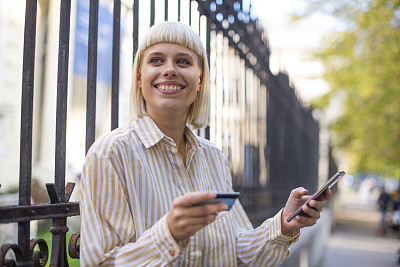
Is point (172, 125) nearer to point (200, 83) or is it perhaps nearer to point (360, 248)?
point (200, 83)

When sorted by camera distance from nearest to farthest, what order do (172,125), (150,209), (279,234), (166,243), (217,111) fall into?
(166,243) < (150,209) < (172,125) < (279,234) < (217,111)

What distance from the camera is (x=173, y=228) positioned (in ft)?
4.82

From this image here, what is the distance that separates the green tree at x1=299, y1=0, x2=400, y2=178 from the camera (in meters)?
8.19

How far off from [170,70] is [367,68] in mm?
10633

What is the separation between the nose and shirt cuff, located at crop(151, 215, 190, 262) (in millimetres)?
624

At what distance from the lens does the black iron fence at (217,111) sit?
188 centimetres

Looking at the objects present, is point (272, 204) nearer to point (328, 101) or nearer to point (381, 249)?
point (381, 249)

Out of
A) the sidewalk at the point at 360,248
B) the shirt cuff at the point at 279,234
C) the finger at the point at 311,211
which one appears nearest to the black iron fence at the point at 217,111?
the shirt cuff at the point at 279,234

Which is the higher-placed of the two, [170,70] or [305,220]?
[170,70]

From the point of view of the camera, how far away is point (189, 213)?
1.42 m

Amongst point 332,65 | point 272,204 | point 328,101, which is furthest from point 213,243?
point 328,101

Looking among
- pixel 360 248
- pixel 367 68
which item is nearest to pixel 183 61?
pixel 367 68

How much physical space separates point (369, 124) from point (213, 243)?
14.3 m

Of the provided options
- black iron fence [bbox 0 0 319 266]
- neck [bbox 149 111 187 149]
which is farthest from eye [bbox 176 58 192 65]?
black iron fence [bbox 0 0 319 266]
